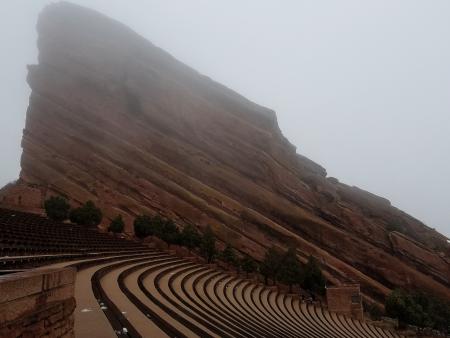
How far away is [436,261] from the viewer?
41.2m

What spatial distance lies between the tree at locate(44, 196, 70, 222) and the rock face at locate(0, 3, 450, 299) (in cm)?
942

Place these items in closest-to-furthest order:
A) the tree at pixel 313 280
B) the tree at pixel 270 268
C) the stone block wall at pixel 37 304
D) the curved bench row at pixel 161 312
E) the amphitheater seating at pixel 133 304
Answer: the stone block wall at pixel 37 304, the amphitheater seating at pixel 133 304, the curved bench row at pixel 161 312, the tree at pixel 270 268, the tree at pixel 313 280

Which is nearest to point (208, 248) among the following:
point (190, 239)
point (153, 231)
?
point (190, 239)

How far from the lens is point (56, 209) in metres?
25.7

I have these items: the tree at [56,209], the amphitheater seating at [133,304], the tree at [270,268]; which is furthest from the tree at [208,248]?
the amphitheater seating at [133,304]

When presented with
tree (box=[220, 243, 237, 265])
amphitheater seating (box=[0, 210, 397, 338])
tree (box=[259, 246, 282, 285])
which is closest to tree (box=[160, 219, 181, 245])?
tree (box=[220, 243, 237, 265])

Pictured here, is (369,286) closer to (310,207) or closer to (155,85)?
(310,207)

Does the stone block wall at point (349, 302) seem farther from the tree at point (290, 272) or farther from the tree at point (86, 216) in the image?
the tree at point (86, 216)

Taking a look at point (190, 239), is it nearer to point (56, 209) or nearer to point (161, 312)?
point (56, 209)

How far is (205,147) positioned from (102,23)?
23651mm

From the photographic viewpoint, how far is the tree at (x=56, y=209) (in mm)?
25469

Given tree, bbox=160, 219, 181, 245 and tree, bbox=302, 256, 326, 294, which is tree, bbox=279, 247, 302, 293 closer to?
tree, bbox=302, 256, 326, 294

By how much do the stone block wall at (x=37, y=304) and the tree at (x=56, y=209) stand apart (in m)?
22.2

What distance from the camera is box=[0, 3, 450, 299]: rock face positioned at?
3778 cm
